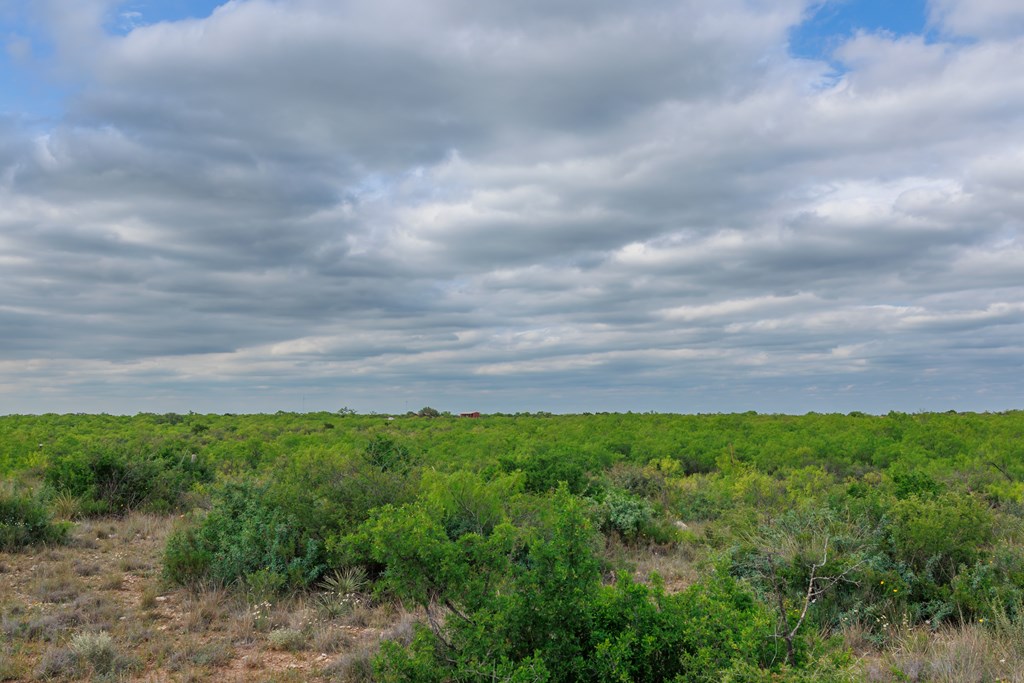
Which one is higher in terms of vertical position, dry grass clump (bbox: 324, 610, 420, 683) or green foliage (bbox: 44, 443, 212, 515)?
green foliage (bbox: 44, 443, 212, 515)

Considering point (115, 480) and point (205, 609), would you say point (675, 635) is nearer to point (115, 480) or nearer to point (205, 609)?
point (205, 609)

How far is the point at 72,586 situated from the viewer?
9414 mm

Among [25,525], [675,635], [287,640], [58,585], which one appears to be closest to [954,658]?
[675,635]

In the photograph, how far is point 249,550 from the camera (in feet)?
32.0

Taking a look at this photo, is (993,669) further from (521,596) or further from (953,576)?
(521,596)

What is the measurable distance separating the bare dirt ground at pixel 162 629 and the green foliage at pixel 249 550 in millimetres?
300

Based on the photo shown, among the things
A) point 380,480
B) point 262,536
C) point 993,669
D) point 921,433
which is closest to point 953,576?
point 993,669

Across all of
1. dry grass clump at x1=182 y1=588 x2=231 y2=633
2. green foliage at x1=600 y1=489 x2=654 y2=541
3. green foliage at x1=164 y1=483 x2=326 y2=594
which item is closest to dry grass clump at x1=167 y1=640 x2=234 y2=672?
dry grass clump at x1=182 y1=588 x2=231 y2=633

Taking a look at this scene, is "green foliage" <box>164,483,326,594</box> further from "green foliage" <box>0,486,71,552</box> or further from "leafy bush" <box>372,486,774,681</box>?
"leafy bush" <box>372,486,774,681</box>

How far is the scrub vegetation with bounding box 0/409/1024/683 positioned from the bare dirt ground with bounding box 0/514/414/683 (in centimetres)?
3

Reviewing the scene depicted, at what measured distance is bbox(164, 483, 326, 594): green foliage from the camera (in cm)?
948

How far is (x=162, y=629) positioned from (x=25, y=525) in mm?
5548

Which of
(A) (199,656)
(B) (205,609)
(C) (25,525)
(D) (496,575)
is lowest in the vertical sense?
(A) (199,656)

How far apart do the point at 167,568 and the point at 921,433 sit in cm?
2583
